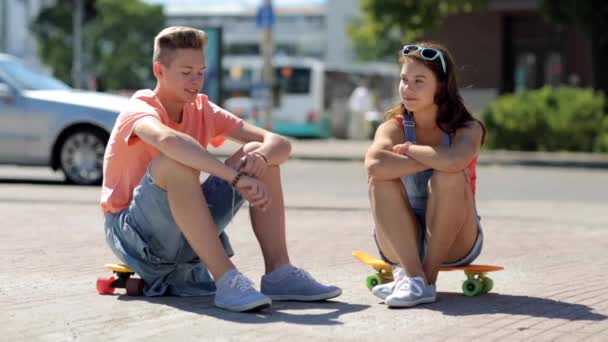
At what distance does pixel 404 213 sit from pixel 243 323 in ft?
3.06

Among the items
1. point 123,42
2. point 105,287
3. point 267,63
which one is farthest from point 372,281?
point 123,42

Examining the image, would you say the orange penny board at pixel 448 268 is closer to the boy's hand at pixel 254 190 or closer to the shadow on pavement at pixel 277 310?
the shadow on pavement at pixel 277 310

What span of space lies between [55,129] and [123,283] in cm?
→ 808

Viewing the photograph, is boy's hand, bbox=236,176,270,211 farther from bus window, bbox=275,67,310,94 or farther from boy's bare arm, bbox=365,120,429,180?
bus window, bbox=275,67,310,94

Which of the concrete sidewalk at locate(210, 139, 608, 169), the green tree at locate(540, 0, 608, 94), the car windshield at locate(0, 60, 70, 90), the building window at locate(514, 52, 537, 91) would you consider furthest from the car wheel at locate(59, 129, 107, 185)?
the building window at locate(514, 52, 537, 91)

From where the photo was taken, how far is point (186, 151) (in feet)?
16.4

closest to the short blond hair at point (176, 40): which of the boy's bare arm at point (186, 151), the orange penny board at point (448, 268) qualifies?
the boy's bare arm at point (186, 151)

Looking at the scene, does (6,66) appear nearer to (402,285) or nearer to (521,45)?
(402,285)

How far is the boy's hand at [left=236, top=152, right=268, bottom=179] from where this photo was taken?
5.18 metres

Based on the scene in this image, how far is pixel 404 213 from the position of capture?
17.5 feet

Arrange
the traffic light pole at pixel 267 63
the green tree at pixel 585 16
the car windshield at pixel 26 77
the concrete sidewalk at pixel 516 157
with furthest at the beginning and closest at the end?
the traffic light pole at pixel 267 63 < the green tree at pixel 585 16 < the concrete sidewalk at pixel 516 157 < the car windshield at pixel 26 77

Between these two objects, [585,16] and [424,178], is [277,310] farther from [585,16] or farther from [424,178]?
[585,16]

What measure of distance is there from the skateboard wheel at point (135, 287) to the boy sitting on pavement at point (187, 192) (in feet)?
0.10

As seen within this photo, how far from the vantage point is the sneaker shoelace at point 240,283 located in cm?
505
